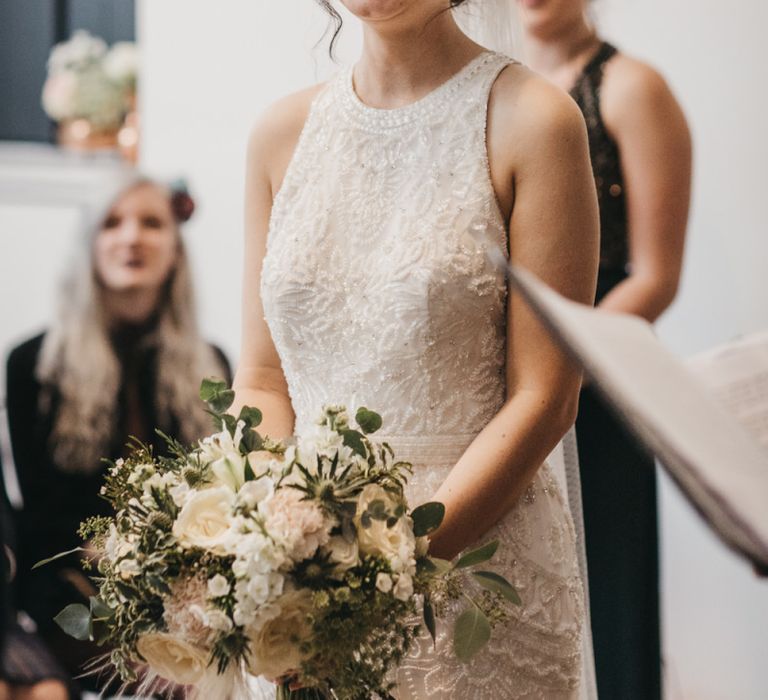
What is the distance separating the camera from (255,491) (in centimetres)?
119

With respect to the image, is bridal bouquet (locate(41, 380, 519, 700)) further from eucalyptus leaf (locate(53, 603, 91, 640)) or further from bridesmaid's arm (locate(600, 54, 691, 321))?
bridesmaid's arm (locate(600, 54, 691, 321))

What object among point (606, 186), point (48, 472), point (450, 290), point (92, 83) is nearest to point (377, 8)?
point (450, 290)

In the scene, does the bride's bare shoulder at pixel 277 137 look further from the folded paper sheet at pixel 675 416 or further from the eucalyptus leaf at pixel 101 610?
the folded paper sheet at pixel 675 416

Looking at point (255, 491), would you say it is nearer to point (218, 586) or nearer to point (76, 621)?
point (218, 586)

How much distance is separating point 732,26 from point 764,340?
6.94ft

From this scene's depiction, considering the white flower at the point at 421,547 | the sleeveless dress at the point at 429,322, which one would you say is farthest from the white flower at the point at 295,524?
the sleeveless dress at the point at 429,322

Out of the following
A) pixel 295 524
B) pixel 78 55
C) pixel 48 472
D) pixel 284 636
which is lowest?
pixel 48 472

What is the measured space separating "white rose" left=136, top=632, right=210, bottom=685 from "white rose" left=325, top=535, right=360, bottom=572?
0.15 m

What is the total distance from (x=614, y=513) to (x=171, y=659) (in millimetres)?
1367

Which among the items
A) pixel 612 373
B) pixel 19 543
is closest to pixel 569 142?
pixel 612 373

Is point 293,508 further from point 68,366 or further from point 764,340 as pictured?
point 68,366

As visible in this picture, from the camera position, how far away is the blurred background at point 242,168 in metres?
3.51

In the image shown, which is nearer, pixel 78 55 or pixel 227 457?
pixel 227 457

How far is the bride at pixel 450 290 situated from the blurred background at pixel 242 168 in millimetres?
837
